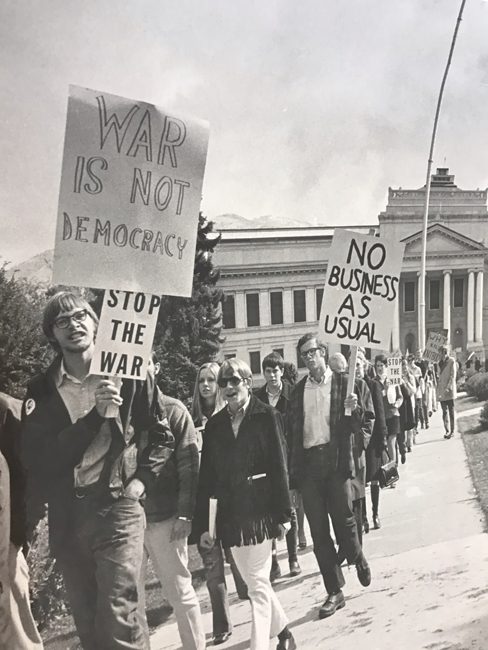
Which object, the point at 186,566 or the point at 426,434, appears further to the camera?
the point at 426,434

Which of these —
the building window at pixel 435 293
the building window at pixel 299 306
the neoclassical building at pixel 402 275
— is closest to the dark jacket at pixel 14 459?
the neoclassical building at pixel 402 275

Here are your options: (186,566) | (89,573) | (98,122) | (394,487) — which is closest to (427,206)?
(394,487)

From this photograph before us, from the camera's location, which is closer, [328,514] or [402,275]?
[328,514]

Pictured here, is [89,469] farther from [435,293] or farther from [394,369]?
[435,293]

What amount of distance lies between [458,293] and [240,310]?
118cm

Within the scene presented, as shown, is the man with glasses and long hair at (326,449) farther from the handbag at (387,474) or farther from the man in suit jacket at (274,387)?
the handbag at (387,474)

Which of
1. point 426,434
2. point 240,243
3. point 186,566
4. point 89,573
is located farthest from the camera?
point 426,434

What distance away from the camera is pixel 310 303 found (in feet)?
8.90

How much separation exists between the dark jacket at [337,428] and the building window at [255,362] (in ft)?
0.60

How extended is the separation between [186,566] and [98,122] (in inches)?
65.3

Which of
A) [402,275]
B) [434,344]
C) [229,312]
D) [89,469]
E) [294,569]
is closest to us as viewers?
[89,469]

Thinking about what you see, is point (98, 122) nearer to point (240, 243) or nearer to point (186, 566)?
point (240, 243)

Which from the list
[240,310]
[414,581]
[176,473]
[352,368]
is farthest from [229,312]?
[414,581]

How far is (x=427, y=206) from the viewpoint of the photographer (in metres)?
3.09
